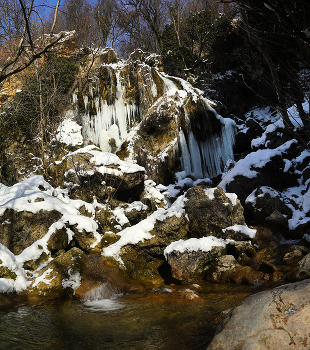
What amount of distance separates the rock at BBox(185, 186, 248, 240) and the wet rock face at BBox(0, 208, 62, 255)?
143 inches

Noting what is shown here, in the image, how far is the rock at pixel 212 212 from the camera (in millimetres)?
7551

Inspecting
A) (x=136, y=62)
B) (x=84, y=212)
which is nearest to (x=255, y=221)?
(x=84, y=212)

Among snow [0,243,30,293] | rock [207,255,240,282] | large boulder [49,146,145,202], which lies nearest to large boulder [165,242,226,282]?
rock [207,255,240,282]

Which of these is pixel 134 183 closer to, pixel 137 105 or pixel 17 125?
pixel 137 105

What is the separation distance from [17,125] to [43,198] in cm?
817

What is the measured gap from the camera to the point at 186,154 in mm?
13695

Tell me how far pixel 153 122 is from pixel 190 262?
28.4 feet

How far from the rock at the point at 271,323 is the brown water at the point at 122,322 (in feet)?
3.73

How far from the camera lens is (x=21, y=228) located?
23.2 ft

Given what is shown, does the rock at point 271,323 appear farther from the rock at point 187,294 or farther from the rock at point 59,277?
the rock at point 59,277

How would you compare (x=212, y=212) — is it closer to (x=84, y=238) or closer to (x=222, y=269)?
(x=222, y=269)

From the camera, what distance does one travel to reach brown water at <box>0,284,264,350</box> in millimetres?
3574

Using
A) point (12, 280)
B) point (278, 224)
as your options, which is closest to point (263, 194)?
point (278, 224)

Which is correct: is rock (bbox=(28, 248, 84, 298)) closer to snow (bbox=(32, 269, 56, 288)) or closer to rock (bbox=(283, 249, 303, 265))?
snow (bbox=(32, 269, 56, 288))
